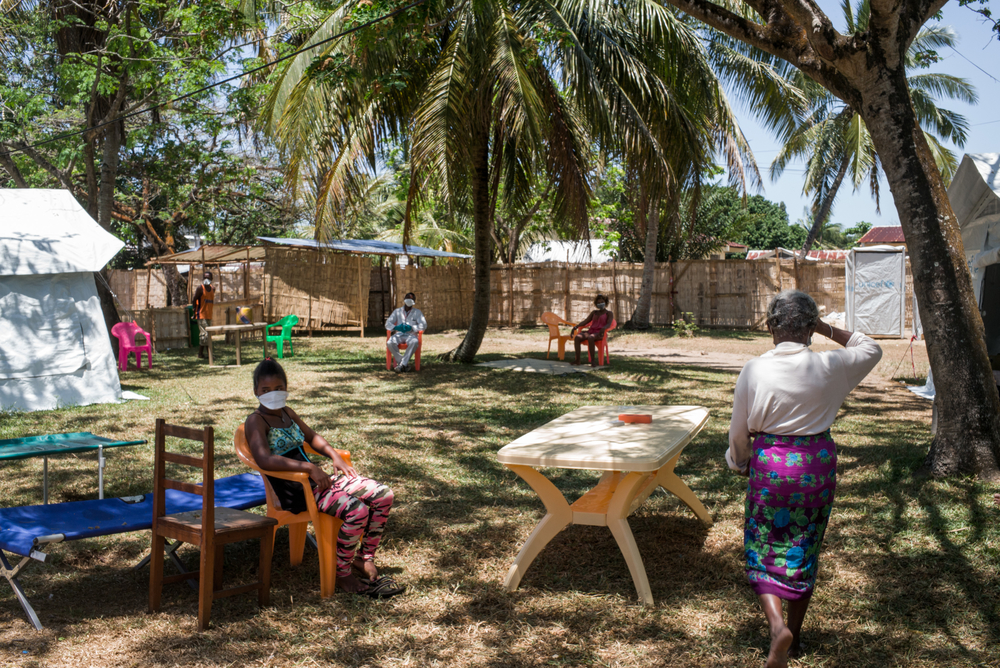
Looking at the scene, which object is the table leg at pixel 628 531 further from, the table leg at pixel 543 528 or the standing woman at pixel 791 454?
the standing woman at pixel 791 454

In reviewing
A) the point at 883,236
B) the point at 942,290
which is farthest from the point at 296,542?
the point at 883,236

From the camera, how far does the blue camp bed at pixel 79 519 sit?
138 inches

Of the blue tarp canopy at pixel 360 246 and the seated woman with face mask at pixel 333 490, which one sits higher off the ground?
the blue tarp canopy at pixel 360 246

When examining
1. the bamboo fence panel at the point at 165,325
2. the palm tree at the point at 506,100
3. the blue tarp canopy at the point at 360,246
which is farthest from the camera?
the blue tarp canopy at the point at 360,246

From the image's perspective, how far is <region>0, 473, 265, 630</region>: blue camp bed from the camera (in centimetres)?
350

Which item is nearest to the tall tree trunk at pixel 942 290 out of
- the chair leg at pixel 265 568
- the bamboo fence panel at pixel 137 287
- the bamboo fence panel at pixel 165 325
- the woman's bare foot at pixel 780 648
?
the woman's bare foot at pixel 780 648

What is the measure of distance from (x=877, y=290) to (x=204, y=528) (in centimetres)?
1835

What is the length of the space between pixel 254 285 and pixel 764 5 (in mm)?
17594

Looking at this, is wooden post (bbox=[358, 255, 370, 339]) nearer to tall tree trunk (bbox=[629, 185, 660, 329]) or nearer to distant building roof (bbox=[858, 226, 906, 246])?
tall tree trunk (bbox=[629, 185, 660, 329])

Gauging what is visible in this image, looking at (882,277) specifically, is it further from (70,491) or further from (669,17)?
(70,491)

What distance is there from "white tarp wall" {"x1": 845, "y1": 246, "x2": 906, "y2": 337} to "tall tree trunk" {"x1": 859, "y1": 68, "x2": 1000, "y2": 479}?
14.0 meters

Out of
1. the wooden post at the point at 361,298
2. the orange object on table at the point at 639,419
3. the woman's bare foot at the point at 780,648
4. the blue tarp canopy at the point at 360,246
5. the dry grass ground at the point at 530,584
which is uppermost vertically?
the blue tarp canopy at the point at 360,246

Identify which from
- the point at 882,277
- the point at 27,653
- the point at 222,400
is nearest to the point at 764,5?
the point at 27,653

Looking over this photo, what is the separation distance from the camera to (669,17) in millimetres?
11188
